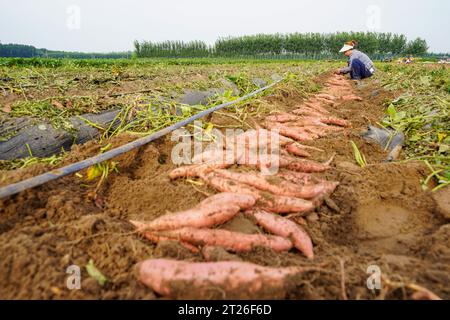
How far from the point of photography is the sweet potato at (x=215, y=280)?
1.24 m

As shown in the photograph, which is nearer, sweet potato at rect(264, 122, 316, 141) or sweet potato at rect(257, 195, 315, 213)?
sweet potato at rect(257, 195, 315, 213)

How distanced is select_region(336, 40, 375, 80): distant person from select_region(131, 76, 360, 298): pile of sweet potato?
26.1ft

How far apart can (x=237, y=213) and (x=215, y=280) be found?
656 mm

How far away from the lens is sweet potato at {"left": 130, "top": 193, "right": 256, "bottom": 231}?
1.67 m

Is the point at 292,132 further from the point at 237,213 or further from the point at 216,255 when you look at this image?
the point at 216,255

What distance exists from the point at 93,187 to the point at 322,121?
116 inches

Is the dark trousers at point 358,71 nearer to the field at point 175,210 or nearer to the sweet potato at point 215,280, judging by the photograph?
the field at point 175,210

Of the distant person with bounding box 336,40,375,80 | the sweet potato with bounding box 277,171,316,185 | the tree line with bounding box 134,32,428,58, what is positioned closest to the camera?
the sweet potato with bounding box 277,171,316,185

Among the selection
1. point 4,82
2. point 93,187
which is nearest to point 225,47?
point 4,82

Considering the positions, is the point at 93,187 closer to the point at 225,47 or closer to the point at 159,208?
the point at 159,208

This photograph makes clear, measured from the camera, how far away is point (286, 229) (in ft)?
5.74

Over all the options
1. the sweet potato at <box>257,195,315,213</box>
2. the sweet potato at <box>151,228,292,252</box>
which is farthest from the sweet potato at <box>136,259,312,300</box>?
the sweet potato at <box>257,195,315,213</box>

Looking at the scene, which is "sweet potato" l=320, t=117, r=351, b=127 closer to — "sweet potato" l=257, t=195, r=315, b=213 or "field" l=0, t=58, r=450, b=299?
"field" l=0, t=58, r=450, b=299

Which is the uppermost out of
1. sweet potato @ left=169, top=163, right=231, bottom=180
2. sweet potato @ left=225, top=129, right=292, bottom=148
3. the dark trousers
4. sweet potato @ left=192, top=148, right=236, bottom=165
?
the dark trousers
